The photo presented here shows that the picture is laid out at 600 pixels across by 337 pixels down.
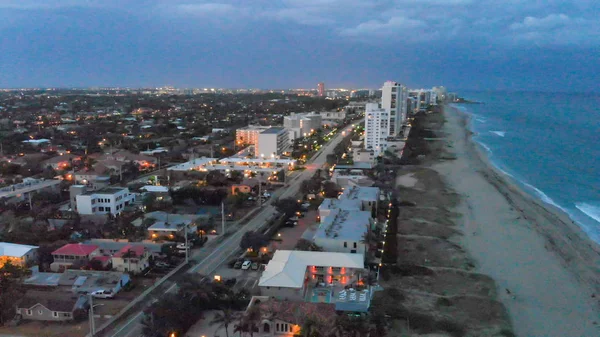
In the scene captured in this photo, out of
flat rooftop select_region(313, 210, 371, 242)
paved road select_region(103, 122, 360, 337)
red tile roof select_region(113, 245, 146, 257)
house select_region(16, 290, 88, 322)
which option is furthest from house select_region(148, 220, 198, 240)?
house select_region(16, 290, 88, 322)

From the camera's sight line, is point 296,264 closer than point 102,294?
No

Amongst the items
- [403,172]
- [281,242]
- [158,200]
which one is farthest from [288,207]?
[403,172]

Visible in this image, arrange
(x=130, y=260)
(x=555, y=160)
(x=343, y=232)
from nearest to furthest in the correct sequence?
(x=130, y=260)
(x=343, y=232)
(x=555, y=160)

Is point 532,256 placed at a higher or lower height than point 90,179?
lower

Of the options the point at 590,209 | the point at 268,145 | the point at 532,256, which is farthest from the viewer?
the point at 268,145

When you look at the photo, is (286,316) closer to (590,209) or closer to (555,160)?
(590,209)


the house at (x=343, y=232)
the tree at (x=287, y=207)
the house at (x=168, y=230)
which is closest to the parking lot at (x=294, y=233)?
the tree at (x=287, y=207)

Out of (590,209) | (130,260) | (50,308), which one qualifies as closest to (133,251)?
(130,260)

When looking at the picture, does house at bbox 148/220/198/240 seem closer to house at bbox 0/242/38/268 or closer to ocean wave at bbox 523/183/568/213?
house at bbox 0/242/38/268
